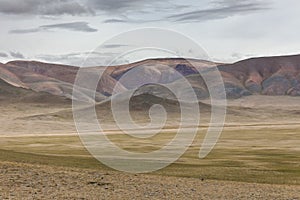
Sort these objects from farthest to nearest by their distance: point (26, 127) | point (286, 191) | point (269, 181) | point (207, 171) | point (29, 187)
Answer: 1. point (26, 127)
2. point (207, 171)
3. point (269, 181)
4. point (286, 191)
5. point (29, 187)

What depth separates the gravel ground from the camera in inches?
1023

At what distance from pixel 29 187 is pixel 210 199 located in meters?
9.30

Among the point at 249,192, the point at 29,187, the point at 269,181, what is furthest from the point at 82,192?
the point at 269,181

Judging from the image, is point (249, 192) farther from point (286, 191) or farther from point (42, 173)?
point (42, 173)

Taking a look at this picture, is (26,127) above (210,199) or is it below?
above

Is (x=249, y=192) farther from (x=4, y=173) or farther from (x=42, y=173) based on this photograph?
(x=4, y=173)

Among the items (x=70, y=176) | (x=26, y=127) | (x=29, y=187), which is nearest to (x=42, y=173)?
(x=70, y=176)

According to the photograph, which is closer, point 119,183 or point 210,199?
point 210,199

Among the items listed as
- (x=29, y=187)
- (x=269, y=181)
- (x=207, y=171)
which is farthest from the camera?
(x=207, y=171)

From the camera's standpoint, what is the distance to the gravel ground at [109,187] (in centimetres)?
2598

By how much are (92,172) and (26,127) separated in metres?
144

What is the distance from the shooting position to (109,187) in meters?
28.7

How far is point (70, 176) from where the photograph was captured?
1187 inches

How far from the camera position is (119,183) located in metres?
30.0
